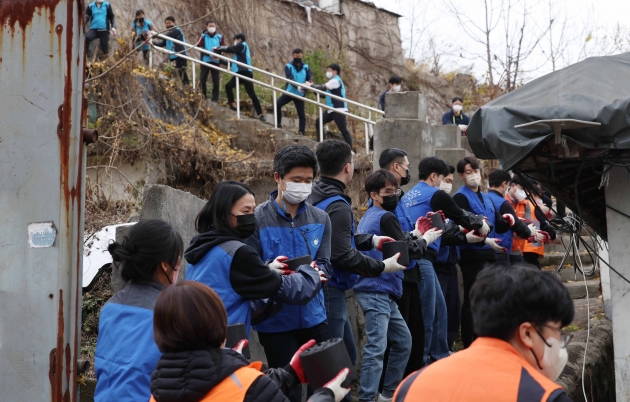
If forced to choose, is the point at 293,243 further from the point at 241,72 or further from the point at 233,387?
the point at 241,72

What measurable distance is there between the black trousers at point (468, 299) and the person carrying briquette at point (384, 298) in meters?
1.70

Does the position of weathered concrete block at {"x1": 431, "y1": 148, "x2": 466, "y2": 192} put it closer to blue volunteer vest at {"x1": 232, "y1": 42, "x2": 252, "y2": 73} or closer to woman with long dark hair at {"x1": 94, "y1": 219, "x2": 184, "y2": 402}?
blue volunteer vest at {"x1": 232, "y1": 42, "x2": 252, "y2": 73}

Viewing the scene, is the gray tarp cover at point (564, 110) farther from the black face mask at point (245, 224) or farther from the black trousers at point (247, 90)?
the black trousers at point (247, 90)

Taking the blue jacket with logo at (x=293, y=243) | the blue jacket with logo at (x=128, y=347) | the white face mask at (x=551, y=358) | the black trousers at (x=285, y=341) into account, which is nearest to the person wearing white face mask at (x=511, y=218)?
the blue jacket with logo at (x=293, y=243)

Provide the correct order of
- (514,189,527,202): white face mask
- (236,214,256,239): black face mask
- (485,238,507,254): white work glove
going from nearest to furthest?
(236,214,256,239): black face mask < (485,238,507,254): white work glove < (514,189,527,202): white face mask

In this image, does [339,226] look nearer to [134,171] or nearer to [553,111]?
[553,111]

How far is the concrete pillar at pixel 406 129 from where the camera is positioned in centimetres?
857

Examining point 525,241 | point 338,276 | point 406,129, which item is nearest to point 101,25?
point 406,129

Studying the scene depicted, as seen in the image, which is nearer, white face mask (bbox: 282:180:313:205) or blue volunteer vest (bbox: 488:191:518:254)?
white face mask (bbox: 282:180:313:205)

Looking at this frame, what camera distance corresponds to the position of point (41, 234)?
10.8ft

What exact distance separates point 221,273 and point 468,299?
13.8 feet

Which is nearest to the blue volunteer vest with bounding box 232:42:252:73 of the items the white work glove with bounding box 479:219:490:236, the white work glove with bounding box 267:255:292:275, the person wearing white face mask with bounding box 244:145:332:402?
the white work glove with bounding box 479:219:490:236

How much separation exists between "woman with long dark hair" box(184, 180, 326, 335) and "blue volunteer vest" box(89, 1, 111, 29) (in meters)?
9.36

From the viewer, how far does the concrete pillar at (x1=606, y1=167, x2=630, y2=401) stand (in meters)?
4.94
